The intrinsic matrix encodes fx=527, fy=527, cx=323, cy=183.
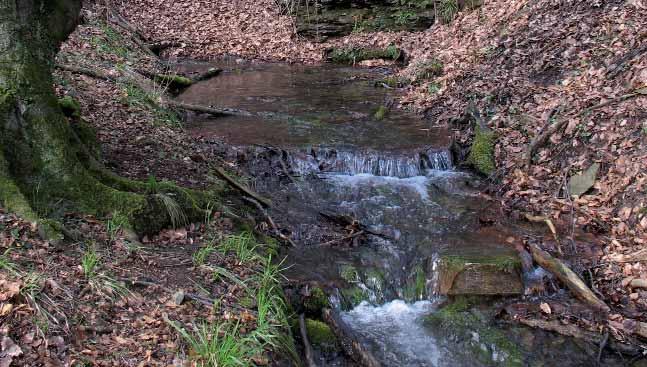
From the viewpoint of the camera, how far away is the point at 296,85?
13594 mm

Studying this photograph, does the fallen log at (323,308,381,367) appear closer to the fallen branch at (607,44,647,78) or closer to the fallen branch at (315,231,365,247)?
the fallen branch at (315,231,365,247)

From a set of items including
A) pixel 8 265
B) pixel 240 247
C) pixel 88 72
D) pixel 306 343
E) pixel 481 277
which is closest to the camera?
pixel 8 265

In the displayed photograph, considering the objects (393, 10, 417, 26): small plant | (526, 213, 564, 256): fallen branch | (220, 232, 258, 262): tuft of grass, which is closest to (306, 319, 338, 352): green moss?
(220, 232, 258, 262): tuft of grass

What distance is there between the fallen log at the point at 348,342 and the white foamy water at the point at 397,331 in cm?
28

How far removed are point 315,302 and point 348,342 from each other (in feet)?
1.96

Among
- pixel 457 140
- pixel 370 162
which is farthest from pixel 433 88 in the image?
pixel 370 162

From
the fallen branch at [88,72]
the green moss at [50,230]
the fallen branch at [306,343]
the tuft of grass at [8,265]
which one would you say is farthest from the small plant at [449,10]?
the tuft of grass at [8,265]

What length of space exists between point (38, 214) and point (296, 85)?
31.8ft

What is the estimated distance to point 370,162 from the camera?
8.76 m

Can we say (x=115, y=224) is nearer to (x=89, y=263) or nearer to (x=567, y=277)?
(x=89, y=263)

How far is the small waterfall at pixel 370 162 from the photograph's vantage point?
8680 millimetres

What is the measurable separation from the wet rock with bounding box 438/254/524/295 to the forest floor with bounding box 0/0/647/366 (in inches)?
25.5

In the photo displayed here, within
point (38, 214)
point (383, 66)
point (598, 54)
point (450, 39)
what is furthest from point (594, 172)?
point (383, 66)

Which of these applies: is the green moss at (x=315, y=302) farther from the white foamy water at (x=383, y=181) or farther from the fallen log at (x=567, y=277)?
Result: the white foamy water at (x=383, y=181)
